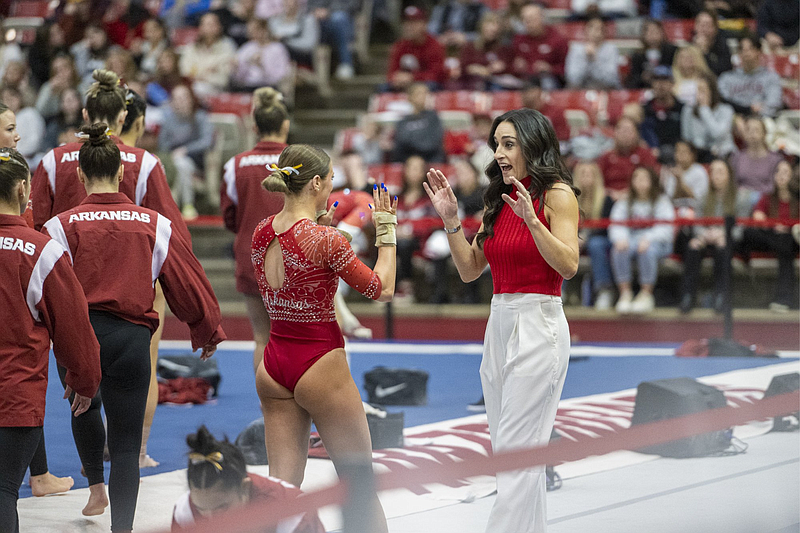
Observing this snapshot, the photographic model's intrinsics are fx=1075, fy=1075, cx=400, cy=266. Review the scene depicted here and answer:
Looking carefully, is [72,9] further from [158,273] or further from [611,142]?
[158,273]

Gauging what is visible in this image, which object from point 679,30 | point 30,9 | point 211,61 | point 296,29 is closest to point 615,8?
point 679,30

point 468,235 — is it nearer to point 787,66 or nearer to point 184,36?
point 787,66

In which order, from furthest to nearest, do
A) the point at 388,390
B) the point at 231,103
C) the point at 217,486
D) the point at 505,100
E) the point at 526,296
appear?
the point at 231,103
the point at 505,100
the point at 388,390
the point at 526,296
the point at 217,486

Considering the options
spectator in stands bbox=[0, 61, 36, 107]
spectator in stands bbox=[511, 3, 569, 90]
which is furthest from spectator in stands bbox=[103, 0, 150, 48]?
spectator in stands bbox=[511, 3, 569, 90]

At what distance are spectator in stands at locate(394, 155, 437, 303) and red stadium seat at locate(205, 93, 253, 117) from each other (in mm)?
3319

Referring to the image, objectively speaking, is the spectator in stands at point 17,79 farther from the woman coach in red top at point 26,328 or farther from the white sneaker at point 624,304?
the woman coach in red top at point 26,328

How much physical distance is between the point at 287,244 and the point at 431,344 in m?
6.97

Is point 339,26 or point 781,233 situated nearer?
point 781,233

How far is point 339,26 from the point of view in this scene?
50.5ft

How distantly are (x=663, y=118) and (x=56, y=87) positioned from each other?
814cm

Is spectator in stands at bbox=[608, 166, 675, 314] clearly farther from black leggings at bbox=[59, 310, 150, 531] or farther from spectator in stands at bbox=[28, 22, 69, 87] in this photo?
spectator in stands at bbox=[28, 22, 69, 87]

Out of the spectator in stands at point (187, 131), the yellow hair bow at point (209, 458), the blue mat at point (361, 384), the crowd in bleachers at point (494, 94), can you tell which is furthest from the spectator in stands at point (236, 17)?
the yellow hair bow at point (209, 458)

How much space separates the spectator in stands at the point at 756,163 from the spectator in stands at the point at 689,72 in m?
1.32

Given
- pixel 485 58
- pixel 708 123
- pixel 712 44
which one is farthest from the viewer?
pixel 485 58
